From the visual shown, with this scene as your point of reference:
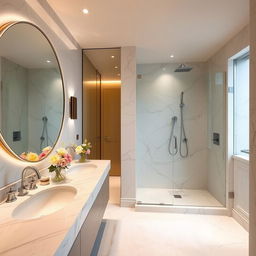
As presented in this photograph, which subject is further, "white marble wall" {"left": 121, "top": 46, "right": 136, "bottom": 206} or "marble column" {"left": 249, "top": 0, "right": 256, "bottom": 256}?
"white marble wall" {"left": 121, "top": 46, "right": 136, "bottom": 206}

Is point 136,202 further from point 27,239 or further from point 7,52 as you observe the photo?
point 7,52

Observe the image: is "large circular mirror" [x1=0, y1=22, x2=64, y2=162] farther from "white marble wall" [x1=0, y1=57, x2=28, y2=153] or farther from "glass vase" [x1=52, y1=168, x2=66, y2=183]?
"glass vase" [x1=52, y1=168, x2=66, y2=183]

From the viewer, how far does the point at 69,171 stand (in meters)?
1.99

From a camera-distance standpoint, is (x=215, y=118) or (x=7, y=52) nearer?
(x=7, y=52)

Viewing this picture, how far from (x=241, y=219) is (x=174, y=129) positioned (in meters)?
1.81

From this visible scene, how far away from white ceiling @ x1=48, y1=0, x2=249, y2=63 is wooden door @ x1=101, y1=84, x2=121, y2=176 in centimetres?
168

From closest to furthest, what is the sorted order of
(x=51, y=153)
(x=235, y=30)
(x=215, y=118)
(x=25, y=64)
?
(x=25, y=64) → (x=51, y=153) → (x=235, y=30) → (x=215, y=118)

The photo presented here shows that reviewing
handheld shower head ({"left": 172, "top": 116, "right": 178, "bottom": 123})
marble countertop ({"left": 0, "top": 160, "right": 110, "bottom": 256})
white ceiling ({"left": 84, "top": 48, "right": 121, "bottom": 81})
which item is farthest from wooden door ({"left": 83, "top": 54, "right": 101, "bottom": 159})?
marble countertop ({"left": 0, "top": 160, "right": 110, "bottom": 256})

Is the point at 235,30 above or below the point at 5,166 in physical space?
above

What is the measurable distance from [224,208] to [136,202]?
54.3 inches

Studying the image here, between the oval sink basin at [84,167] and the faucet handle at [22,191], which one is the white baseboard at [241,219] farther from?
the faucet handle at [22,191]

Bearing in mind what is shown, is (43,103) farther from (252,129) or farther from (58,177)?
(252,129)

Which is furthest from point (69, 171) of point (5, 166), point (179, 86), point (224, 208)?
point (179, 86)

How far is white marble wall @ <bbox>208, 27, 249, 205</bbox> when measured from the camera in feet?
8.65
